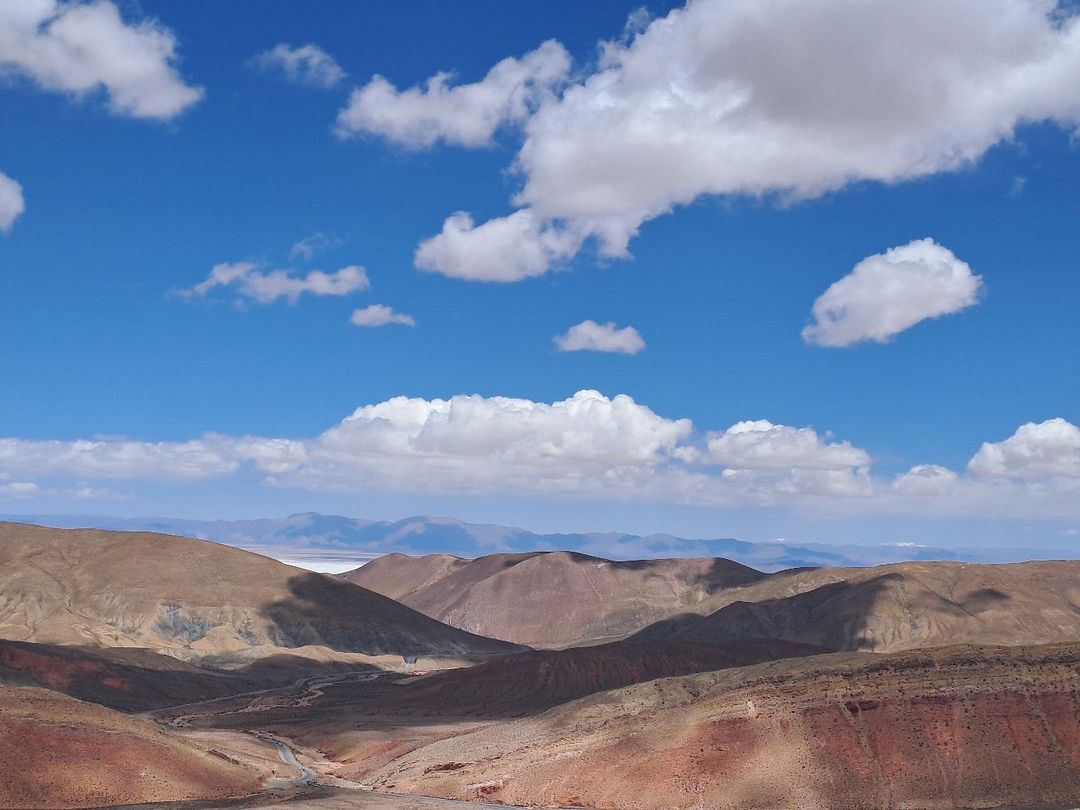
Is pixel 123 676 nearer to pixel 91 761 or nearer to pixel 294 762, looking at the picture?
pixel 294 762

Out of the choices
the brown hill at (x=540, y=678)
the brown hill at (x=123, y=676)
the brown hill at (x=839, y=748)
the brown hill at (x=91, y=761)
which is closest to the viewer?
the brown hill at (x=91, y=761)

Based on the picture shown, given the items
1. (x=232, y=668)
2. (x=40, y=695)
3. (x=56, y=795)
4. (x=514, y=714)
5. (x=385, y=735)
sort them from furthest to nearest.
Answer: (x=232, y=668) → (x=514, y=714) → (x=385, y=735) → (x=40, y=695) → (x=56, y=795)

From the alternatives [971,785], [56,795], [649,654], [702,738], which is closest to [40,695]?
[56,795]

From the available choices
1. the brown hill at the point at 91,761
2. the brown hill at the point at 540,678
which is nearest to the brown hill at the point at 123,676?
the brown hill at the point at 540,678

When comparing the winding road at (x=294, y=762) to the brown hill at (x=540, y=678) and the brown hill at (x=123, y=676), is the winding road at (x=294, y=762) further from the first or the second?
the brown hill at (x=123, y=676)

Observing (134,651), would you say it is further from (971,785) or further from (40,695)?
(971,785)

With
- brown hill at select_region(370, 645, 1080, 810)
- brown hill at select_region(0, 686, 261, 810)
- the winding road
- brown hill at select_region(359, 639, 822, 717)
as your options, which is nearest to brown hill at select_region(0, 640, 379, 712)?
the winding road
